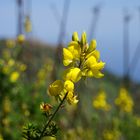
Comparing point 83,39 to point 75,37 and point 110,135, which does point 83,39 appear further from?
point 110,135

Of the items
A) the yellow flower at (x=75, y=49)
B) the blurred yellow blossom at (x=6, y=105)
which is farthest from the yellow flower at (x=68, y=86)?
the blurred yellow blossom at (x=6, y=105)

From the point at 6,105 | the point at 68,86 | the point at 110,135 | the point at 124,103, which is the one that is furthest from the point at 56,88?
the point at 124,103

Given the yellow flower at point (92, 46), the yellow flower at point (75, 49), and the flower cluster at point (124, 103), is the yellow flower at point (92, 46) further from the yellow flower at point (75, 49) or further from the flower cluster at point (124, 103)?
the flower cluster at point (124, 103)

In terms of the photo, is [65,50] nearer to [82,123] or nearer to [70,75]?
[70,75]

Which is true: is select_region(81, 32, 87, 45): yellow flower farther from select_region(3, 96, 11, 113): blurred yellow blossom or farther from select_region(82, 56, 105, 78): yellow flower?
select_region(3, 96, 11, 113): blurred yellow blossom

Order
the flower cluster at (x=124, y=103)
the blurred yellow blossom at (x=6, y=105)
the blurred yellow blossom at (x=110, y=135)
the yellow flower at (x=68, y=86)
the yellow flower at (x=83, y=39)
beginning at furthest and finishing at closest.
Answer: the flower cluster at (x=124, y=103) → the blurred yellow blossom at (x=110, y=135) → the blurred yellow blossom at (x=6, y=105) → the yellow flower at (x=83, y=39) → the yellow flower at (x=68, y=86)

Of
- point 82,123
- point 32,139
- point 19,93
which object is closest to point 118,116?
point 82,123

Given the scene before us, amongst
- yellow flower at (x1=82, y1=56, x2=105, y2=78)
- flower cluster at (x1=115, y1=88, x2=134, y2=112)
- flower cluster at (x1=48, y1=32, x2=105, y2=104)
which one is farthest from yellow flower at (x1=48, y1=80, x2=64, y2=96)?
flower cluster at (x1=115, y1=88, x2=134, y2=112)

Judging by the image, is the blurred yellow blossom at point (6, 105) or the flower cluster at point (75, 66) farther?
the blurred yellow blossom at point (6, 105)
